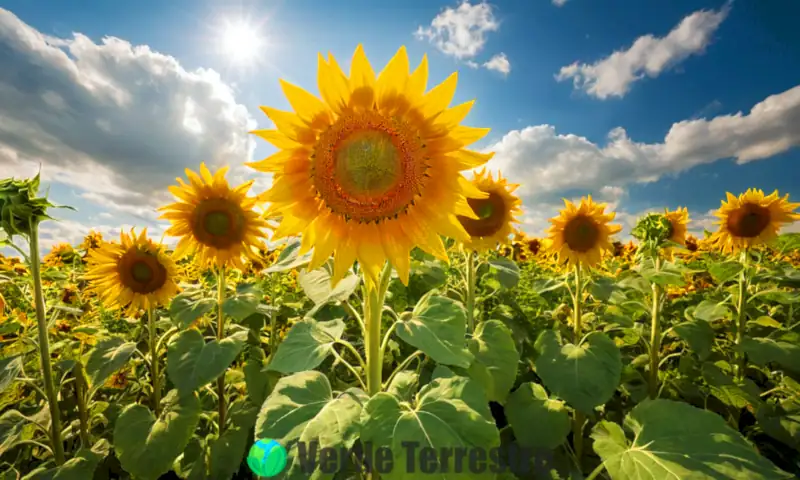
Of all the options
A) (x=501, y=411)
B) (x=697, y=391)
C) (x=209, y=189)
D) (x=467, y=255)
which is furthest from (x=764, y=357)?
(x=209, y=189)

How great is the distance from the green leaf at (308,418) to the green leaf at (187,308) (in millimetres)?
1538

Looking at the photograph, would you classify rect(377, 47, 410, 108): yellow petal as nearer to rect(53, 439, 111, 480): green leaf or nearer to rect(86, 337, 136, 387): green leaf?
rect(86, 337, 136, 387): green leaf

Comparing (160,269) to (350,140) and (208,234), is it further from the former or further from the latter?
(350,140)

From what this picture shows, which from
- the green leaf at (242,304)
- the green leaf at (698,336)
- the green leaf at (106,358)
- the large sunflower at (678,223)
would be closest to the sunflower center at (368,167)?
the green leaf at (242,304)

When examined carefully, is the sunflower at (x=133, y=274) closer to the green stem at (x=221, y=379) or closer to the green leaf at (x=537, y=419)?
the green stem at (x=221, y=379)

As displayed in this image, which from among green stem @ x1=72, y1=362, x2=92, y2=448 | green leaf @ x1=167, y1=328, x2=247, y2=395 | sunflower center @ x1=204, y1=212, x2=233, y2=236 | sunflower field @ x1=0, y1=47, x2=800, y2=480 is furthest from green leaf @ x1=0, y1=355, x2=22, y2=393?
sunflower center @ x1=204, y1=212, x2=233, y2=236

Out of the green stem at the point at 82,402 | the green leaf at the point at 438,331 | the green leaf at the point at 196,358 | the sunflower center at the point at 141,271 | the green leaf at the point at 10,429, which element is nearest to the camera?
the green leaf at the point at 438,331

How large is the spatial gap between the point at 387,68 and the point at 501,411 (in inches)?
123

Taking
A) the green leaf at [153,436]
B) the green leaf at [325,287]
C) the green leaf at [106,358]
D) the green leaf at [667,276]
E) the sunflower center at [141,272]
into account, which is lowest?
the green leaf at [153,436]

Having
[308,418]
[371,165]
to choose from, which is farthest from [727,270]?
[308,418]

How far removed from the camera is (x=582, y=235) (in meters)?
4.40

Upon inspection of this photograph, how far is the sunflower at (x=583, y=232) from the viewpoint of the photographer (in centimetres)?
442

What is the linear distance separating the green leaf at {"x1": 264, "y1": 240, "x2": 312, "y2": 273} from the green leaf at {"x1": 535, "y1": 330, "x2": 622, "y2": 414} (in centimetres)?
194

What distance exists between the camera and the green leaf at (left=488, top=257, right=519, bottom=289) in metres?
3.58
